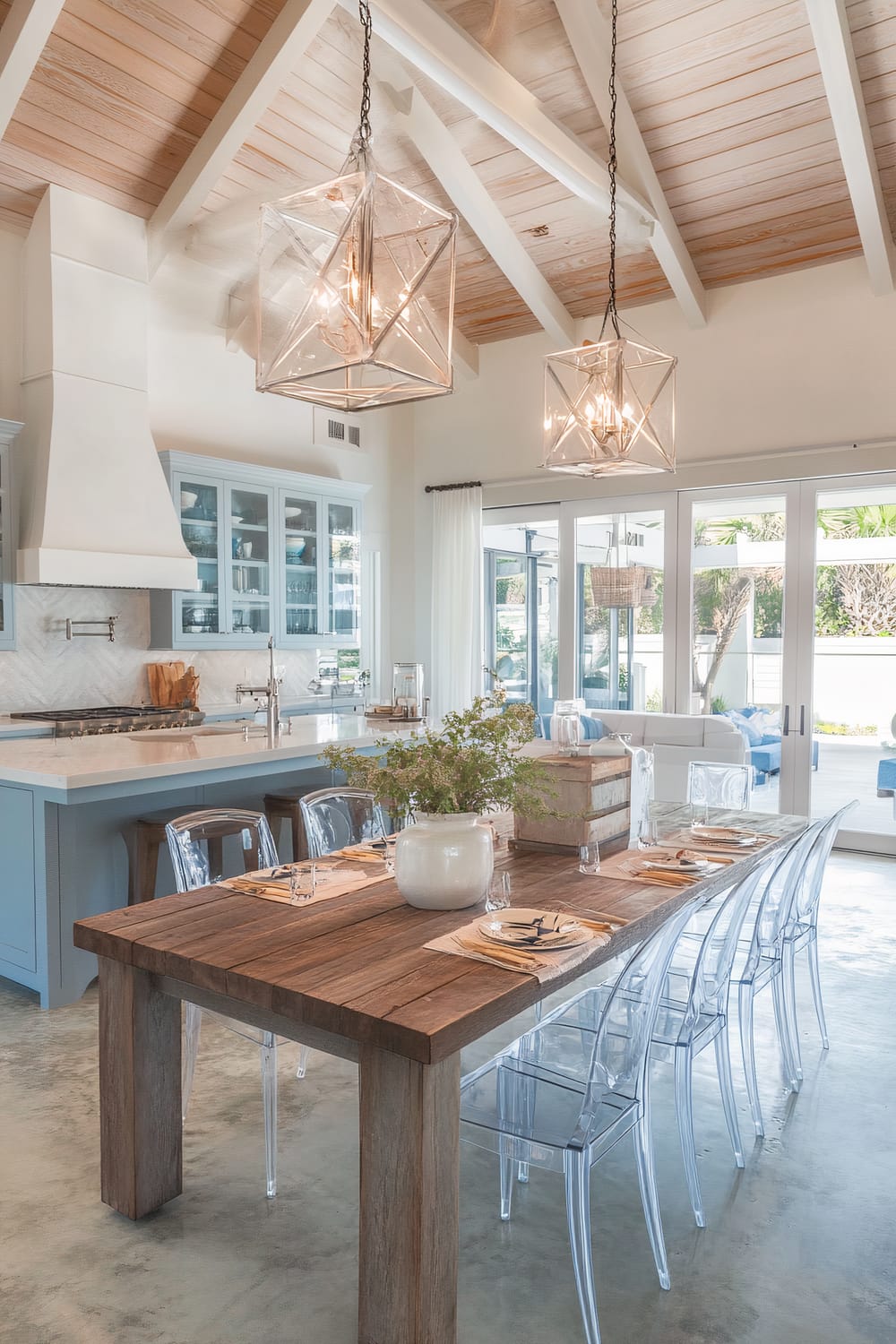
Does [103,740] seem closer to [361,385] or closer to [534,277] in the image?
[361,385]

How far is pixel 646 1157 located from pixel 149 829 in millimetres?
2222

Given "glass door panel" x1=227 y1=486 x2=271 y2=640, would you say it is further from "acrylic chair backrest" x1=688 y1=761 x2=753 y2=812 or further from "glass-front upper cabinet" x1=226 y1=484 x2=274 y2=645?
"acrylic chair backrest" x1=688 y1=761 x2=753 y2=812

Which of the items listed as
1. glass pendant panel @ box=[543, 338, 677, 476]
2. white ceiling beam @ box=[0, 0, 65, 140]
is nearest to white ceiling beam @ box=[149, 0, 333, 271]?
white ceiling beam @ box=[0, 0, 65, 140]

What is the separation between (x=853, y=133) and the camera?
15.8 feet

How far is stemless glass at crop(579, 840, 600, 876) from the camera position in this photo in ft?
8.26

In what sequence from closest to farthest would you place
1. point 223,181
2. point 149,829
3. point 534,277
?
point 149,829 → point 223,181 → point 534,277

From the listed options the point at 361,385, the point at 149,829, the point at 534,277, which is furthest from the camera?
the point at 534,277

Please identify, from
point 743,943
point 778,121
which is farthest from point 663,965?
point 778,121

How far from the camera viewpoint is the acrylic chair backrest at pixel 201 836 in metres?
2.59

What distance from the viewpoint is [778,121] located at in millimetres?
5160

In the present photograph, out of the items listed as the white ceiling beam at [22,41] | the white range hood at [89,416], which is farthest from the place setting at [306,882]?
the white ceiling beam at [22,41]

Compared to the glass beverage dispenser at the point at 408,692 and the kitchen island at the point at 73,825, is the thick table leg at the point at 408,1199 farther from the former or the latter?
the glass beverage dispenser at the point at 408,692

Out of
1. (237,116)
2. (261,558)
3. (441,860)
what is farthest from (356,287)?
(261,558)

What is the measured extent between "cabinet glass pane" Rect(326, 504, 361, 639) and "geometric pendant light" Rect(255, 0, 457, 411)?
4.31m
